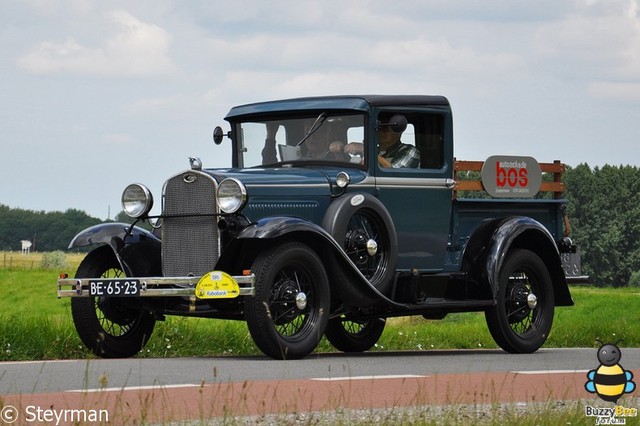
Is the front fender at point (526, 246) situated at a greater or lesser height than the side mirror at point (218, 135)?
lesser

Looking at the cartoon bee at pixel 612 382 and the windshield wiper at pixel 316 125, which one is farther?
the windshield wiper at pixel 316 125

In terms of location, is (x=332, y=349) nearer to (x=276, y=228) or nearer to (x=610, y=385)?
(x=276, y=228)

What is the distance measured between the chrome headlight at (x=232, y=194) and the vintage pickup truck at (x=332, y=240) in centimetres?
1

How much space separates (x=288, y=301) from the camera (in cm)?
1099

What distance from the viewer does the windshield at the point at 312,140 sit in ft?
41.7

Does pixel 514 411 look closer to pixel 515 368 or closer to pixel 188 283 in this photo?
pixel 515 368

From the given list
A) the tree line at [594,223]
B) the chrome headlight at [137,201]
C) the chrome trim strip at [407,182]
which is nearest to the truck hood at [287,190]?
the chrome trim strip at [407,182]

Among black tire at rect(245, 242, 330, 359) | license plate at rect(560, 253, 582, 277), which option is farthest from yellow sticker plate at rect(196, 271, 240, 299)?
license plate at rect(560, 253, 582, 277)

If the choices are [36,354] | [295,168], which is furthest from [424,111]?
[36,354]

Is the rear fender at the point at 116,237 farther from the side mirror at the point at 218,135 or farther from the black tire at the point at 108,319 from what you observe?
the side mirror at the point at 218,135

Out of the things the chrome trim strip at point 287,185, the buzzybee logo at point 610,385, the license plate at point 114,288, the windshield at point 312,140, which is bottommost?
the buzzybee logo at point 610,385

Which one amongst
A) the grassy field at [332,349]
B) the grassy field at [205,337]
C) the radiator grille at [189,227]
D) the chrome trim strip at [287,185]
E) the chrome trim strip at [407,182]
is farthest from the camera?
the chrome trim strip at [407,182]

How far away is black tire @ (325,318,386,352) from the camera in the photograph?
1431 centimetres

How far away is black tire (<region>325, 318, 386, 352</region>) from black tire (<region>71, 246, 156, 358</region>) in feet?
8.52
